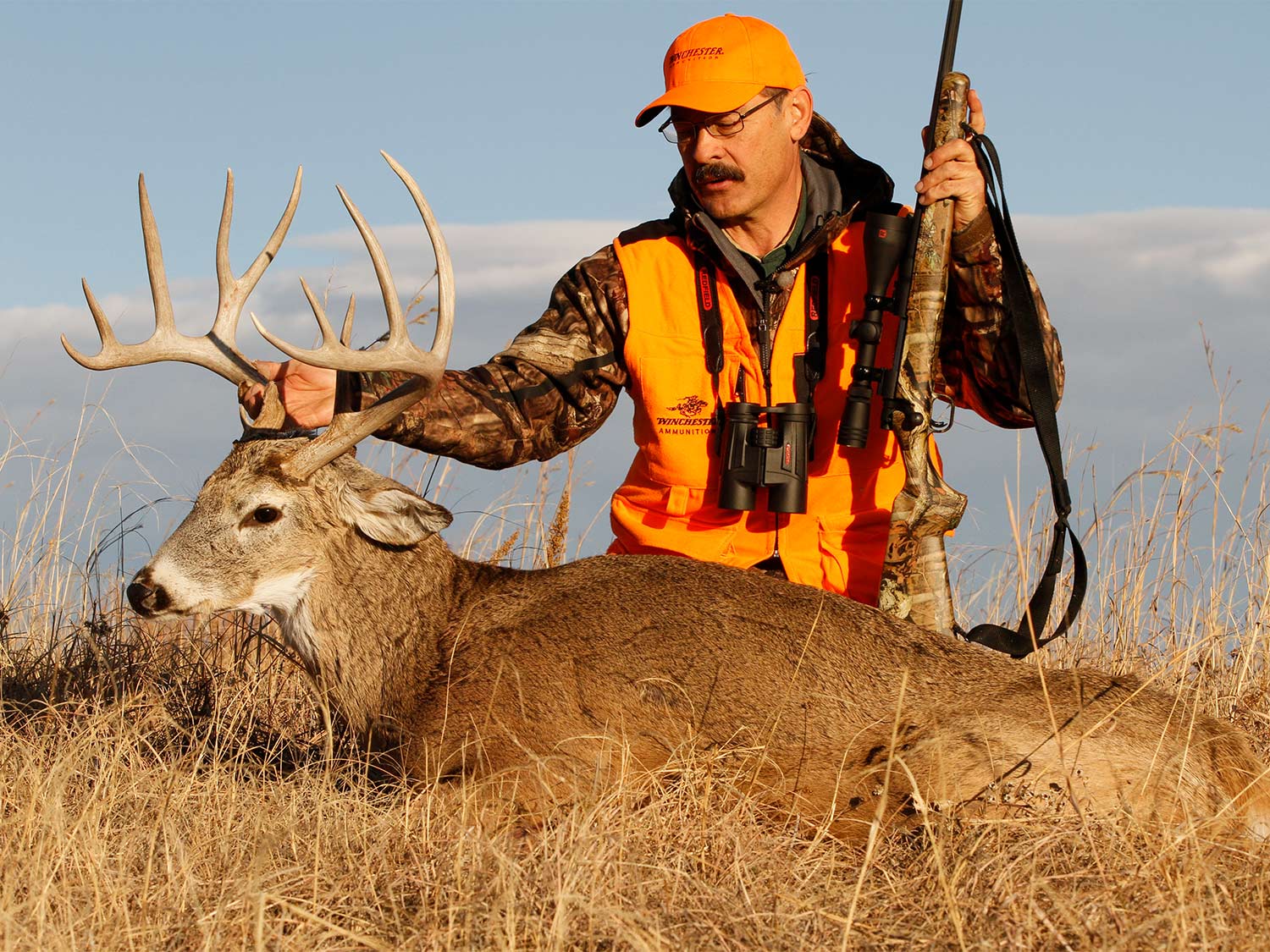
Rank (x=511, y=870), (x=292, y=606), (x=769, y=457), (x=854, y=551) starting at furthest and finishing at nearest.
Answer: (x=854, y=551), (x=769, y=457), (x=292, y=606), (x=511, y=870)

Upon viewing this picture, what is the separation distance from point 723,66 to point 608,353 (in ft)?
3.98

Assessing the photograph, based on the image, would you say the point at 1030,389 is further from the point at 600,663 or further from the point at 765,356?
the point at 600,663

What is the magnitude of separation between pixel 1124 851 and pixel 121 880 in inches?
94.4

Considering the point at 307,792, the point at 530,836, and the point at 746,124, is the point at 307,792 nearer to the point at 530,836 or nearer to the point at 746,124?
the point at 530,836

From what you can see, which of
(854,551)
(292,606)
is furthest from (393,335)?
(854,551)

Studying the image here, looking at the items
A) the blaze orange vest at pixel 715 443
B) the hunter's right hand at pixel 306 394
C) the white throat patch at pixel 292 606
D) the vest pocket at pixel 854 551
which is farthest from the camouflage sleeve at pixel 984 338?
the white throat patch at pixel 292 606

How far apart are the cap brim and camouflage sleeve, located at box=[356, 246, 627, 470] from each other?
0.65 meters

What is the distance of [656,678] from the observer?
4043mm

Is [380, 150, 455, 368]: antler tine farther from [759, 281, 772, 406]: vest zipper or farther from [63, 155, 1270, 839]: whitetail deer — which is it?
[759, 281, 772, 406]: vest zipper

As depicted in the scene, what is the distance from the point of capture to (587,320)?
18.2ft

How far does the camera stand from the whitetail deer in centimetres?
377

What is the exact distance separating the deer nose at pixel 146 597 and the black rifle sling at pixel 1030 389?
105 inches

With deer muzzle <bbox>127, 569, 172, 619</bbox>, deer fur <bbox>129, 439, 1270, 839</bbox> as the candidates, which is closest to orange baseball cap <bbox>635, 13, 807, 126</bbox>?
deer fur <bbox>129, 439, 1270, 839</bbox>

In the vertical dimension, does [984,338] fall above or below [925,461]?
above
